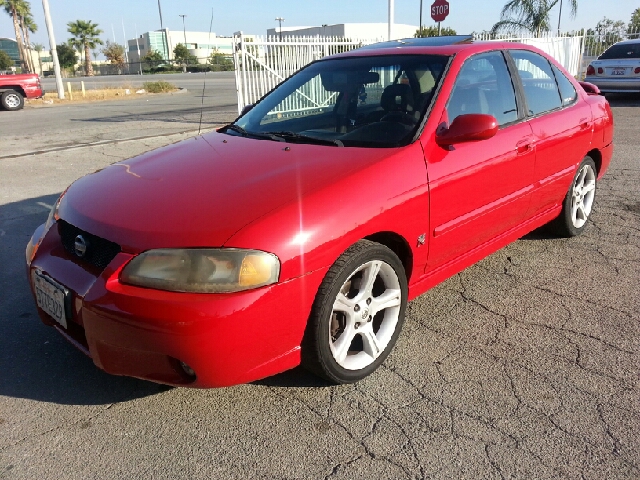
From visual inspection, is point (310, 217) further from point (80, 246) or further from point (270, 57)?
point (270, 57)

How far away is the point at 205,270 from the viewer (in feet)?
7.06

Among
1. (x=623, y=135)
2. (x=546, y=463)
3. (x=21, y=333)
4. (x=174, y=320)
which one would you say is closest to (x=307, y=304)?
(x=174, y=320)

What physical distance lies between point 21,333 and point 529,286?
3.28 meters

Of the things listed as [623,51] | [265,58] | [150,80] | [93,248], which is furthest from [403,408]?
[150,80]

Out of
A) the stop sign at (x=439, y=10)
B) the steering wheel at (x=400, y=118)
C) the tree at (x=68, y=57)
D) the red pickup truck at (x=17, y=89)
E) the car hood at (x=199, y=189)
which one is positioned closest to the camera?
the car hood at (x=199, y=189)

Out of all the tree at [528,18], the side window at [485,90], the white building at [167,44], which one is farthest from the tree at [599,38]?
the white building at [167,44]

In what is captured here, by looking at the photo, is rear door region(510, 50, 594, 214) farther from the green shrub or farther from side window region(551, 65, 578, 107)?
the green shrub

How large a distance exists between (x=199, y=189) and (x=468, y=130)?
144 cm

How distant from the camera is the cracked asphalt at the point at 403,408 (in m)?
2.14

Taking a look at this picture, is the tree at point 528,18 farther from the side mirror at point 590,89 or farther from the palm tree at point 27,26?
the palm tree at point 27,26

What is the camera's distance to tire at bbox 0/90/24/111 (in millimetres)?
18266

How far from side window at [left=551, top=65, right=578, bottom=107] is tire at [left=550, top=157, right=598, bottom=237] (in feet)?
1.68

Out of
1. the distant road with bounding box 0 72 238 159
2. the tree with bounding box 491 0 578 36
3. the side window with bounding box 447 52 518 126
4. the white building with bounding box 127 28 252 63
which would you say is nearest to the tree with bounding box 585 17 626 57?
the tree with bounding box 491 0 578 36

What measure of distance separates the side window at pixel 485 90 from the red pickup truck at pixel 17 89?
18.9 metres
